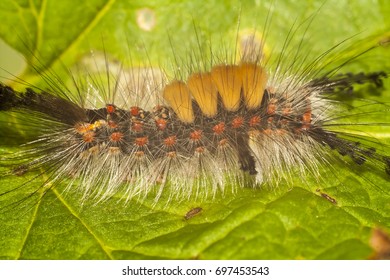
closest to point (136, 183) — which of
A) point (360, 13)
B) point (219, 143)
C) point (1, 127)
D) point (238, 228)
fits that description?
point (219, 143)

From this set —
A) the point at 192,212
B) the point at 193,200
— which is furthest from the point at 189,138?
the point at 192,212

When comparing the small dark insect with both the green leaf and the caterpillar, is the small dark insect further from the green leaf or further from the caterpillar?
the caterpillar

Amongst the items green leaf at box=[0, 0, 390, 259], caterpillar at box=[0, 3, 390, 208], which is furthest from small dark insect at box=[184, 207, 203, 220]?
caterpillar at box=[0, 3, 390, 208]

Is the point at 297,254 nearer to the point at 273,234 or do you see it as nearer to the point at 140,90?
the point at 273,234

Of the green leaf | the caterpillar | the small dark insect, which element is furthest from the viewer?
the caterpillar

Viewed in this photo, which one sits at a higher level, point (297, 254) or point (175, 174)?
point (175, 174)

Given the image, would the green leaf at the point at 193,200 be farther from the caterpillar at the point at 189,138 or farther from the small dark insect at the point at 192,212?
the caterpillar at the point at 189,138

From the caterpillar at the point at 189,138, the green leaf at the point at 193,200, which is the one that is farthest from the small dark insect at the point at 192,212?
the caterpillar at the point at 189,138

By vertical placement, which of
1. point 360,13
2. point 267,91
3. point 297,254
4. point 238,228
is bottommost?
point 297,254
